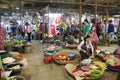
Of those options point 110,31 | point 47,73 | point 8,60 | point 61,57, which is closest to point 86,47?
point 61,57

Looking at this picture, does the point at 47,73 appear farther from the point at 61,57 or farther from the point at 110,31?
the point at 110,31

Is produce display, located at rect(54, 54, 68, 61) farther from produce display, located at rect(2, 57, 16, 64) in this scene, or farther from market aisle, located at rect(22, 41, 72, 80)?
produce display, located at rect(2, 57, 16, 64)

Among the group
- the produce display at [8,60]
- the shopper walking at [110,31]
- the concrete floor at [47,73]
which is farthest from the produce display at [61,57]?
the shopper walking at [110,31]

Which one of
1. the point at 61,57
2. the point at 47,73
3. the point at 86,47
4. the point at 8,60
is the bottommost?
the point at 47,73

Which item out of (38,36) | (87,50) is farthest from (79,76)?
(38,36)

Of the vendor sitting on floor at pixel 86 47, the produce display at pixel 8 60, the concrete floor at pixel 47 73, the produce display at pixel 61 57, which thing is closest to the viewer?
the concrete floor at pixel 47 73

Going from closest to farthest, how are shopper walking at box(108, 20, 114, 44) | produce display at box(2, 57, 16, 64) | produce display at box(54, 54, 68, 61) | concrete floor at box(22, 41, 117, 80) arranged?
concrete floor at box(22, 41, 117, 80)
produce display at box(2, 57, 16, 64)
produce display at box(54, 54, 68, 61)
shopper walking at box(108, 20, 114, 44)

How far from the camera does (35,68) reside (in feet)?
21.7

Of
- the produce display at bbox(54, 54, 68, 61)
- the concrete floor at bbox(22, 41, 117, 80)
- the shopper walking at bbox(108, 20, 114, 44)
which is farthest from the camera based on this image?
the shopper walking at bbox(108, 20, 114, 44)

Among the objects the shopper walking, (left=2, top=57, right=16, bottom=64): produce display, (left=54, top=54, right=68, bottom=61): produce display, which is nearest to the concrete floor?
(left=54, top=54, right=68, bottom=61): produce display

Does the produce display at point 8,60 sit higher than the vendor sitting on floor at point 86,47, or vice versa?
Answer: the vendor sitting on floor at point 86,47

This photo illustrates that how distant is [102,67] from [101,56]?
1255 millimetres

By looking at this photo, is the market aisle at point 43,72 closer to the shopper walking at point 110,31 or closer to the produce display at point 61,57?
the produce display at point 61,57

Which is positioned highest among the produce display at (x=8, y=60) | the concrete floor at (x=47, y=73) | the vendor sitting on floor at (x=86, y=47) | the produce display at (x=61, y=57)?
the vendor sitting on floor at (x=86, y=47)
